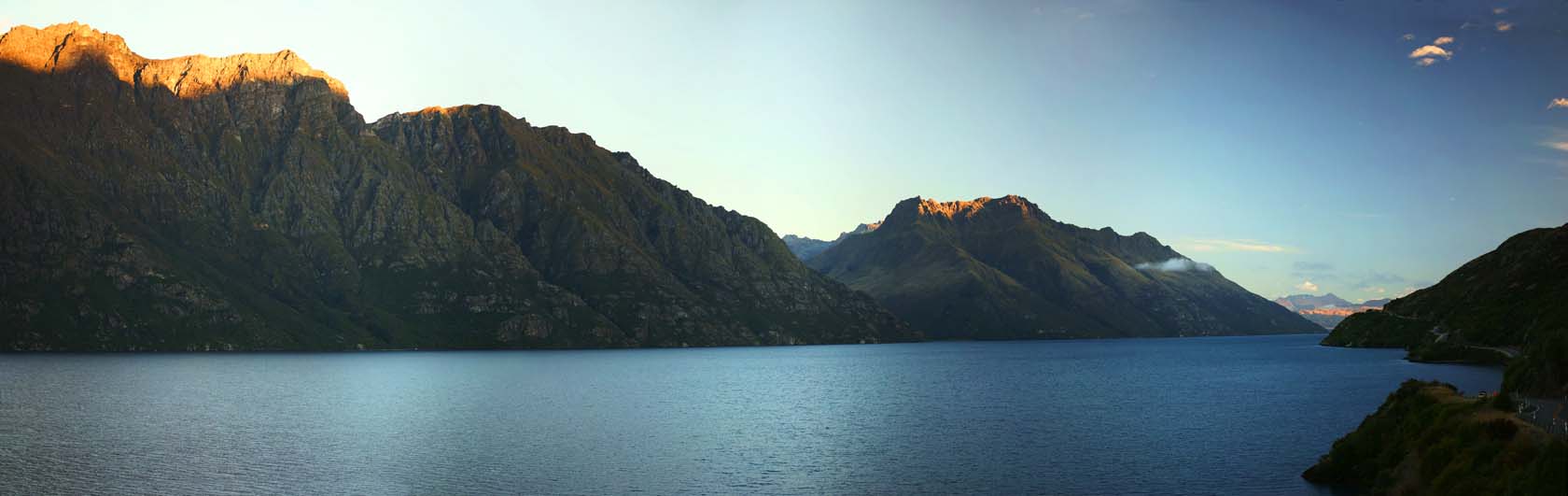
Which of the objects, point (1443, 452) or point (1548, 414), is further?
point (1548, 414)

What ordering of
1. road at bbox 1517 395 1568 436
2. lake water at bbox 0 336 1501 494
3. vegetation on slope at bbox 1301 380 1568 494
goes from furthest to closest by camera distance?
lake water at bbox 0 336 1501 494, road at bbox 1517 395 1568 436, vegetation on slope at bbox 1301 380 1568 494

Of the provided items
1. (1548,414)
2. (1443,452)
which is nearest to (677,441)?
(1443,452)

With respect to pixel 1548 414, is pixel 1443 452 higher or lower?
lower

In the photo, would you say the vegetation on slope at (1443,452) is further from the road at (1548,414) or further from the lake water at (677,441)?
the lake water at (677,441)

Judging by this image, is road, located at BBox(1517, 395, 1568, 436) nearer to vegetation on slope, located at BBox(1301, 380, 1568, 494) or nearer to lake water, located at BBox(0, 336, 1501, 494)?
vegetation on slope, located at BBox(1301, 380, 1568, 494)

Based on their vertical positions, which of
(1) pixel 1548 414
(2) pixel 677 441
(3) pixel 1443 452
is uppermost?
(1) pixel 1548 414

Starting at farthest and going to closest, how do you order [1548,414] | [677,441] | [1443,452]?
[677,441]
[1548,414]
[1443,452]

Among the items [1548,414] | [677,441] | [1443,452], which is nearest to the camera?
[1443,452]

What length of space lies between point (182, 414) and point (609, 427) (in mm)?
60538

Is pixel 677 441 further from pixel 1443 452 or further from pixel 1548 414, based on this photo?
pixel 1548 414

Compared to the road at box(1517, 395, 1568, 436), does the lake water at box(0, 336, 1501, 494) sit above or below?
below

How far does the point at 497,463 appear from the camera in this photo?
302 feet

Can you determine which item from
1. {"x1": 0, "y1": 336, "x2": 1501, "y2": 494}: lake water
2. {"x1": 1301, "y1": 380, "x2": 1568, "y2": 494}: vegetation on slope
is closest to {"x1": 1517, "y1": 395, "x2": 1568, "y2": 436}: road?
{"x1": 1301, "y1": 380, "x2": 1568, "y2": 494}: vegetation on slope

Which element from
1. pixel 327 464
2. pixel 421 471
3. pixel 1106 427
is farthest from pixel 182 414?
pixel 1106 427
